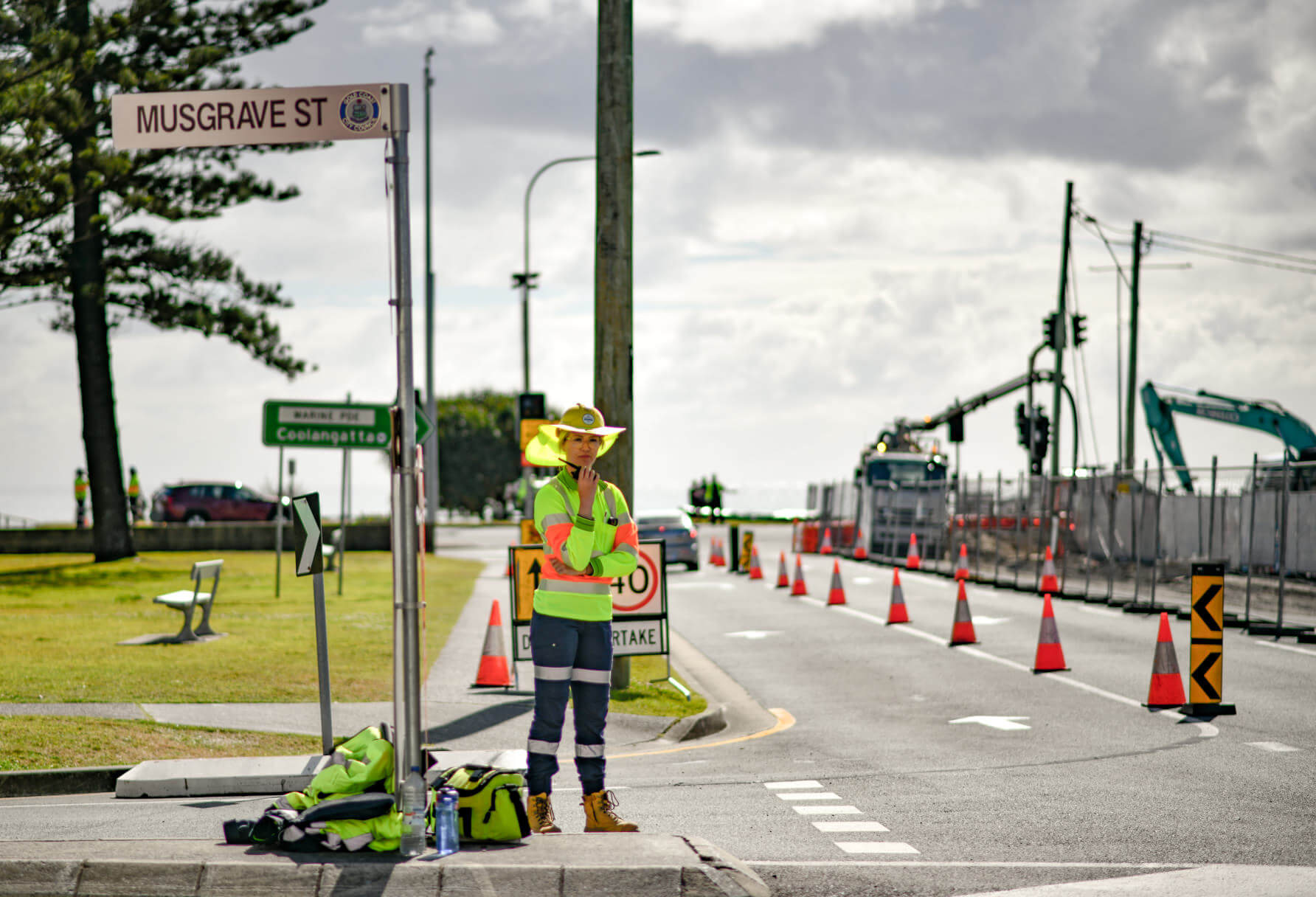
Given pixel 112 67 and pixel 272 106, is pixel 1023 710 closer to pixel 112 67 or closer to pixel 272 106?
pixel 272 106

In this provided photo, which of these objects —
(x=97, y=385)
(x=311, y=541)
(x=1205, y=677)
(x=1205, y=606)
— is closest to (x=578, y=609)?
(x=311, y=541)

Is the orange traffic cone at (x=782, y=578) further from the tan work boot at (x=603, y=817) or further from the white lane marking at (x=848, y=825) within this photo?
the tan work boot at (x=603, y=817)

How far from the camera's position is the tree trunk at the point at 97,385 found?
105 feet

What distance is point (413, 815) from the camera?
5887mm

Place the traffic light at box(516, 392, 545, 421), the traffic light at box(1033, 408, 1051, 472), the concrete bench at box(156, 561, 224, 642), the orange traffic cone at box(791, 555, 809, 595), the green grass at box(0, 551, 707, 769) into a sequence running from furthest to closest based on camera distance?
the traffic light at box(1033, 408, 1051, 472)
the orange traffic cone at box(791, 555, 809, 595)
the traffic light at box(516, 392, 545, 421)
the concrete bench at box(156, 561, 224, 642)
the green grass at box(0, 551, 707, 769)

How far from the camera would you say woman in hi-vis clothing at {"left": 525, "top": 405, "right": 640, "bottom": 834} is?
6.60 m

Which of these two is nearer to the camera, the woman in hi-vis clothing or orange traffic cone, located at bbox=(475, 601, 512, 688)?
the woman in hi-vis clothing

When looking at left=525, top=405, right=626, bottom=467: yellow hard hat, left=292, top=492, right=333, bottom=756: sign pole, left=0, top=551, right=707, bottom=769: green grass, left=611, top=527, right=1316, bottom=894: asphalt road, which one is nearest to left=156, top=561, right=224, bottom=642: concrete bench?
left=0, top=551, right=707, bottom=769: green grass

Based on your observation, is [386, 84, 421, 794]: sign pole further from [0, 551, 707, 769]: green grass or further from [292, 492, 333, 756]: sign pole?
[292, 492, 333, 756]: sign pole

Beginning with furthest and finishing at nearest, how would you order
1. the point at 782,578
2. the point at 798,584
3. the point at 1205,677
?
1. the point at 782,578
2. the point at 798,584
3. the point at 1205,677

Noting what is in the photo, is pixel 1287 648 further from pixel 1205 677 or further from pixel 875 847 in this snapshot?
pixel 875 847

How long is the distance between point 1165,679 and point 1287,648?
545cm

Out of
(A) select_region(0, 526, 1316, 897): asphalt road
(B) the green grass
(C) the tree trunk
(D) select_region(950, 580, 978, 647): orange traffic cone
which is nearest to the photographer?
(A) select_region(0, 526, 1316, 897): asphalt road

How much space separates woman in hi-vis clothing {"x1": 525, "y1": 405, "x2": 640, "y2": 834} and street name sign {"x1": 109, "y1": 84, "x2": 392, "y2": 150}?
1630 mm
